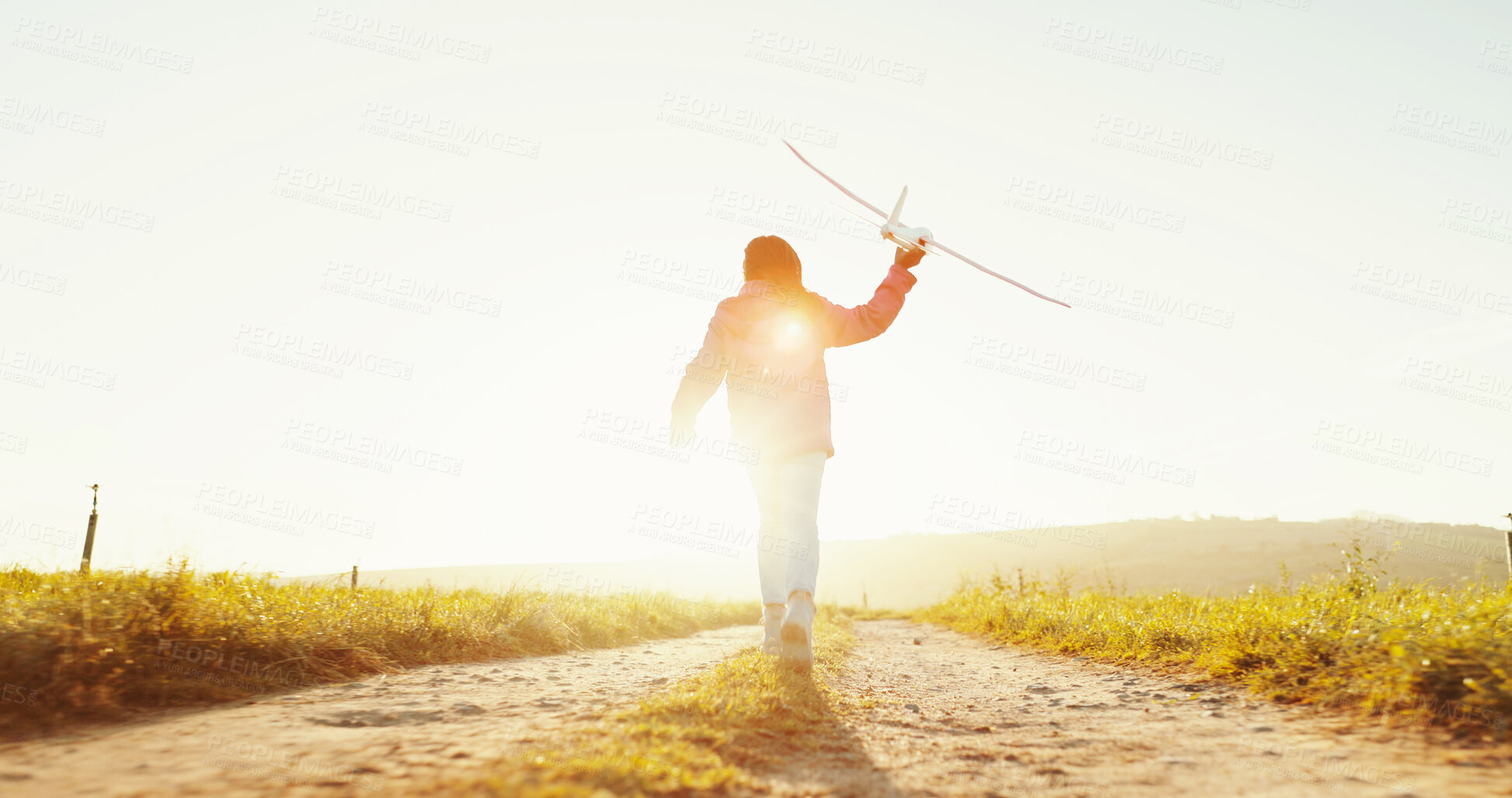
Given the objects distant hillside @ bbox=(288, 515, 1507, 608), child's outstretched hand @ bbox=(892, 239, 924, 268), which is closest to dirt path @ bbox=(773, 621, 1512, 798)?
child's outstretched hand @ bbox=(892, 239, 924, 268)

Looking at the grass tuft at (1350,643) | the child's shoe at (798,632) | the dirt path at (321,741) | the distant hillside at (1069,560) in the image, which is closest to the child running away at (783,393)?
the child's shoe at (798,632)

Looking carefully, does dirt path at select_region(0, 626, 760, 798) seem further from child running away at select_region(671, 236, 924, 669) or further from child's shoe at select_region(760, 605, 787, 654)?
child running away at select_region(671, 236, 924, 669)

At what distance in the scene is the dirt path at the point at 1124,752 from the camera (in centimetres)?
208

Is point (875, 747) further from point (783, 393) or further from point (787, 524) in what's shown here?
point (783, 393)

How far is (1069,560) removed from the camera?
65.6m

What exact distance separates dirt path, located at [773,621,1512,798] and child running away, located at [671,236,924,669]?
78cm

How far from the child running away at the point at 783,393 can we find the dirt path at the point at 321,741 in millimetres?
933

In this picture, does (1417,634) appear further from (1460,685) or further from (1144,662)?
(1144,662)

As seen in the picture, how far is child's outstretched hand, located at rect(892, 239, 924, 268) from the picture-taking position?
506cm

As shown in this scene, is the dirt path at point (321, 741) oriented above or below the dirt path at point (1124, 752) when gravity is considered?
above

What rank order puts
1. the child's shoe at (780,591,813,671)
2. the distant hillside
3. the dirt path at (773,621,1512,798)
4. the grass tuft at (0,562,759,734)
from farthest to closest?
the distant hillside → the child's shoe at (780,591,813,671) → the grass tuft at (0,562,759,734) → the dirt path at (773,621,1512,798)

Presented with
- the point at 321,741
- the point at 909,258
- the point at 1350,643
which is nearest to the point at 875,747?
the point at 321,741

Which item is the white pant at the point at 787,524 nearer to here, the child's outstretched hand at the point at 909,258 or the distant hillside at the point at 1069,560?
the child's outstretched hand at the point at 909,258

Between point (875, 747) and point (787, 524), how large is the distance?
1.71 m
